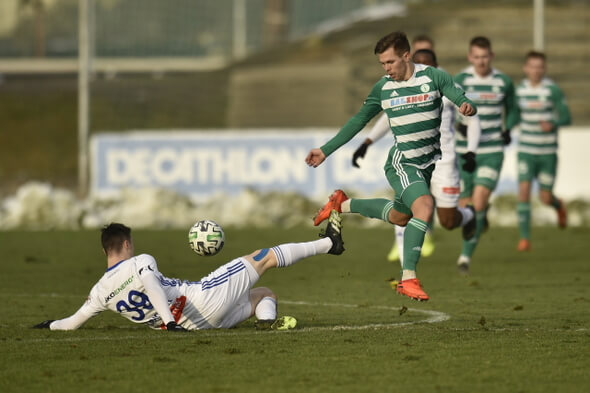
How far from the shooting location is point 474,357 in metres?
7.87

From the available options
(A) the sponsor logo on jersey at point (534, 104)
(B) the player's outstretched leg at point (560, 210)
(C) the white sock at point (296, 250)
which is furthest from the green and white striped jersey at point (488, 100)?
(C) the white sock at point (296, 250)

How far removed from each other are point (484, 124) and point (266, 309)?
19.2 feet

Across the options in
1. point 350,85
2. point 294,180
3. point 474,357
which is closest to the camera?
point 474,357

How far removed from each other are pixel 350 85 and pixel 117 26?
862 centimetres

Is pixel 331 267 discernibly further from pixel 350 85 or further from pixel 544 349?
pixel 350 85

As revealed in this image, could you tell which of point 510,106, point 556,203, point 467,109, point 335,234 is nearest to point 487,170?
point 510,106

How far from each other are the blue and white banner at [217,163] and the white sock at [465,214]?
9931 mm

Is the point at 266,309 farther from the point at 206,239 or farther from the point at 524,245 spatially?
the point at 524,245

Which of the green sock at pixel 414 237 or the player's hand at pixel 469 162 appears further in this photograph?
the player's hand at pixel 469 162

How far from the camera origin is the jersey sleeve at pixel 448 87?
9.82 meters

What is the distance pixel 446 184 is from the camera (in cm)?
1256

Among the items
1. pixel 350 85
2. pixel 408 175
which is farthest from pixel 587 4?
pixel 408 175

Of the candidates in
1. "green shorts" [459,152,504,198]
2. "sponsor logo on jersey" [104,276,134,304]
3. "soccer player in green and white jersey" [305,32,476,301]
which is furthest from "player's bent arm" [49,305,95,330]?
"green shorts" [459,152,504,198]

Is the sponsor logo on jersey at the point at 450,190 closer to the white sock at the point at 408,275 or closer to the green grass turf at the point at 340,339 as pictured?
the green grass turf at the point at 340,339
